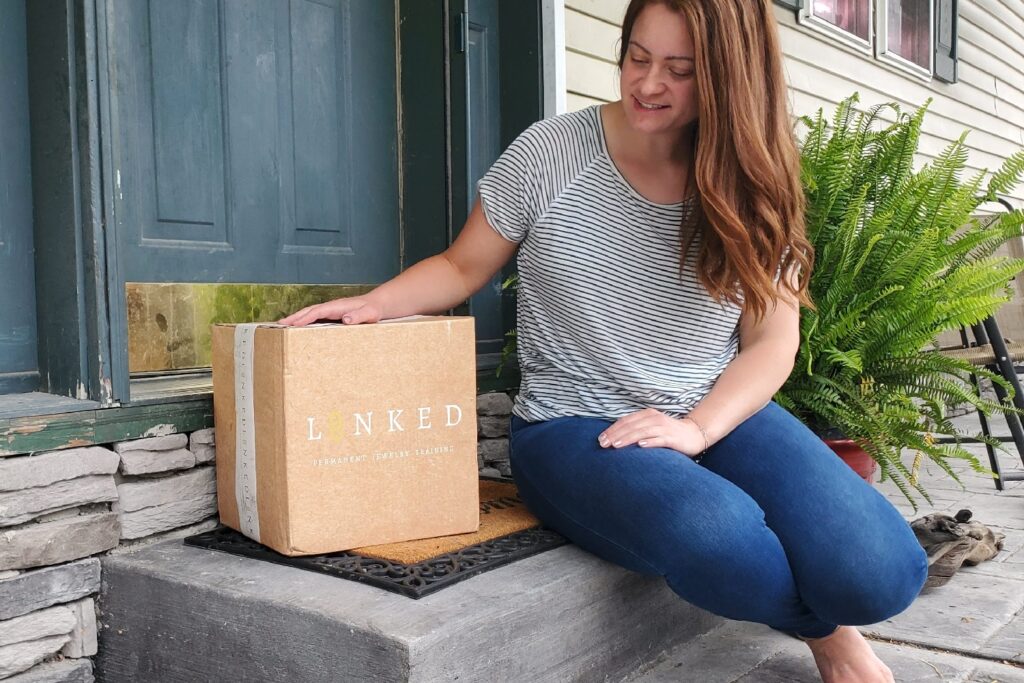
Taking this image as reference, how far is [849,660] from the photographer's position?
1635 mm

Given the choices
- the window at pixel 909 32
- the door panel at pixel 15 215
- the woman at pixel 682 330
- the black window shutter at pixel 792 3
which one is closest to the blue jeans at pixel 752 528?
the woman at pixel 682 330

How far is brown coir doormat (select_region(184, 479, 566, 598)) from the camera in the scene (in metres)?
1.49

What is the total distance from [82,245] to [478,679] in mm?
980

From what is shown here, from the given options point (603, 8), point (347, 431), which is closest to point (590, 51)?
point (603, 8)

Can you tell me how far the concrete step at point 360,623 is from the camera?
133cm

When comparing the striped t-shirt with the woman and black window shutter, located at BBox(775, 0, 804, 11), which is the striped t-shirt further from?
black window shutter, located at BBox(775, 0, 804, 11)

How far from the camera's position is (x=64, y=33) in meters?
1.62

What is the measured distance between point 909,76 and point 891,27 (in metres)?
0.32

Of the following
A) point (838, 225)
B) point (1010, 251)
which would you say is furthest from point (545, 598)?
point (1010, 251)

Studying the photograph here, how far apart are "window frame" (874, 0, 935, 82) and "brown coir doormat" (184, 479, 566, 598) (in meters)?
3.93

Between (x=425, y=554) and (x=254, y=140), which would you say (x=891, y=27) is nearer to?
(x=254, y=140)

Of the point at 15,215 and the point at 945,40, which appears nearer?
the point at 15,215

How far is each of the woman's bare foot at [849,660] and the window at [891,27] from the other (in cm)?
305

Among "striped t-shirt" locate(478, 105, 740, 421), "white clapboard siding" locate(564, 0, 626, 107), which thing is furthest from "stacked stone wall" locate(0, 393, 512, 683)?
"white clapboard siding" locate(564, 0, 626, 107)
